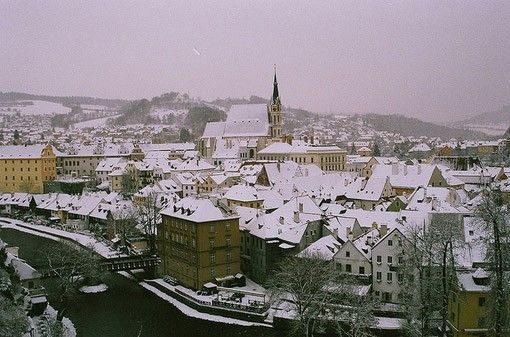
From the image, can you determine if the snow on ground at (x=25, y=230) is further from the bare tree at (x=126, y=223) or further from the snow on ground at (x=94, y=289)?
the snow on ground at (x=94, y=289)

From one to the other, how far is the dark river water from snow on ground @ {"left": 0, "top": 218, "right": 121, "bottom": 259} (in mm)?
5249

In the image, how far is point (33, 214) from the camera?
1801 inches

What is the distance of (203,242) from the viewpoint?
24.8 metres

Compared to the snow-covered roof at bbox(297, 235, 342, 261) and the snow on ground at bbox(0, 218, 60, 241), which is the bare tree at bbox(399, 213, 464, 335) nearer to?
the snow-covered roof at bbox(297, 235, 342, 261)

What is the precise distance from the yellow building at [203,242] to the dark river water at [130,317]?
1.97m

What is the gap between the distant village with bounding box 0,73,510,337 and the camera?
21781mm

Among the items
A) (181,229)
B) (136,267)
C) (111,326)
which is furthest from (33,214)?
(111,326)

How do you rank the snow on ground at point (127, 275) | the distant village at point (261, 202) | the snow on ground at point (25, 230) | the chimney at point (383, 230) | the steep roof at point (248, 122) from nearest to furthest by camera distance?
the distant village at point (261, 202)
the chimney at point (383, 230)
the snow on ground at point (127, 275)
the snow on ground at point (25, 230)
the steep roof at point (248, 122)

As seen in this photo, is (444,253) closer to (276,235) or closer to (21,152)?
(276,235)

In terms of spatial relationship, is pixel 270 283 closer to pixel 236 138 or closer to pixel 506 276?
pixel 506 276

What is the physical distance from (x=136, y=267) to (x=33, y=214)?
21.8 m

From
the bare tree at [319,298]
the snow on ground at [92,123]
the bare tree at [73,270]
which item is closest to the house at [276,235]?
the bare tree at [319,298]

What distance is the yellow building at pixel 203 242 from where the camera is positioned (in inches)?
976

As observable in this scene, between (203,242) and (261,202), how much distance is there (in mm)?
10797
